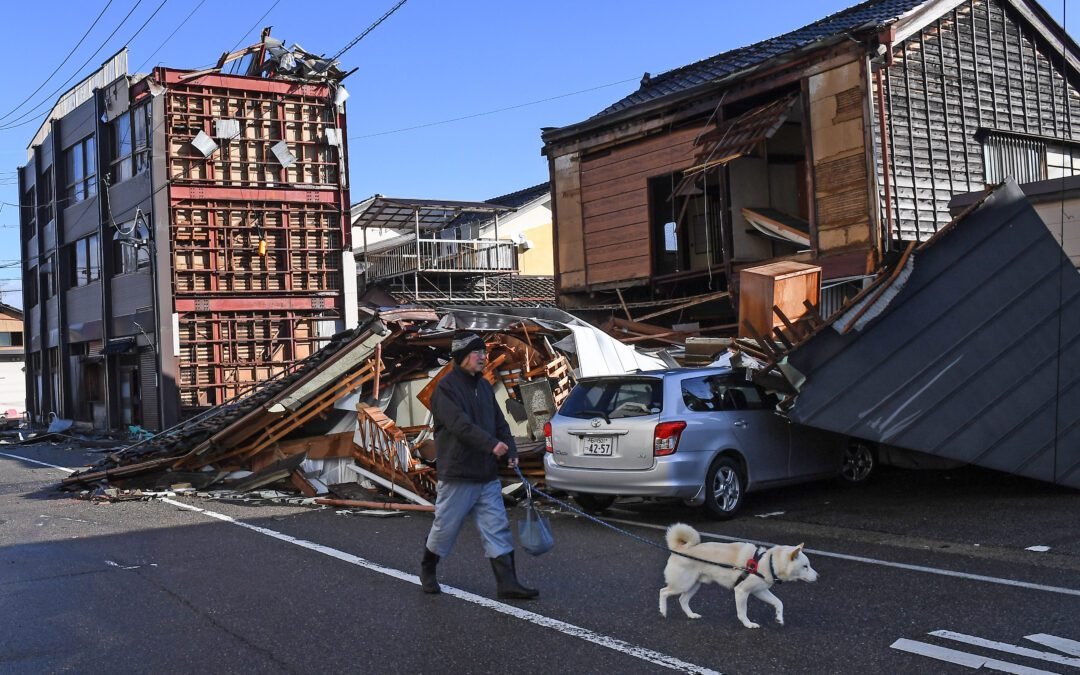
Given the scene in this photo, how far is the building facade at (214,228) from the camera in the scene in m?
26.3

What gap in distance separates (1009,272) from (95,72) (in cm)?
2853

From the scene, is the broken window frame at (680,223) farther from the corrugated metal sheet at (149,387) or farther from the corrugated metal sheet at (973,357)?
the corrugated metal sheet at (149,387)

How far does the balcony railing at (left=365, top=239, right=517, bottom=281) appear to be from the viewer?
3491 cm

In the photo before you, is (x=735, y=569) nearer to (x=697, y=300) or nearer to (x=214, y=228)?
(x=697, y=300)

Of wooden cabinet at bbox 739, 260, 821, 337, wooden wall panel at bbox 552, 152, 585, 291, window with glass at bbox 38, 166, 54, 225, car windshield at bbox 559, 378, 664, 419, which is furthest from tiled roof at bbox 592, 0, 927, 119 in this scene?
window with glass at bbox 38, 166, 54, 225

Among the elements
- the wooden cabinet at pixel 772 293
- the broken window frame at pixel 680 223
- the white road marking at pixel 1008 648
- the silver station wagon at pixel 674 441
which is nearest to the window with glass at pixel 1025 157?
the broken window frame at pixel 680 223

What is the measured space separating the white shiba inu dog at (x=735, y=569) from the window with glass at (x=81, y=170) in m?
29.6

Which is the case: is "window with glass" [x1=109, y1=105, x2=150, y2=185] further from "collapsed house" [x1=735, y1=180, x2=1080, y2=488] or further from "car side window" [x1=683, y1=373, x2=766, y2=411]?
"collapsed house" [x1=735, y1=180, x2=1080, y2=488]

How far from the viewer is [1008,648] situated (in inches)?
209

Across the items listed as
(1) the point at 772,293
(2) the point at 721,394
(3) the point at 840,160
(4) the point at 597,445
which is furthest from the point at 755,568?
(3) the point at 840,160

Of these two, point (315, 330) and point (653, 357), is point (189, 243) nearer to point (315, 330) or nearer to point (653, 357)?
point (315, 330)

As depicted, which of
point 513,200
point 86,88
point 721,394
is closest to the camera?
point 721,394

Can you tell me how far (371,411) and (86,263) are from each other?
23371 mm

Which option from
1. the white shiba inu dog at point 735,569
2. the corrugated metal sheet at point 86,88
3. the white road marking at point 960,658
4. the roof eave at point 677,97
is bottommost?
the white road marking at point 960,658
